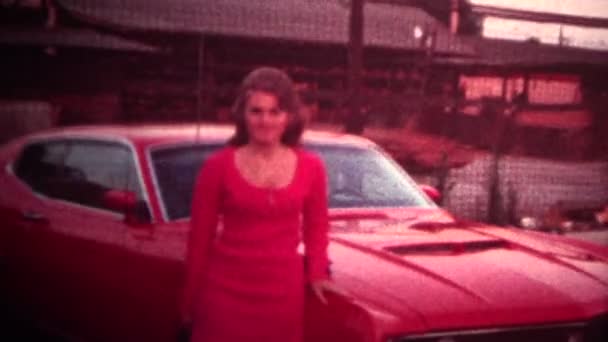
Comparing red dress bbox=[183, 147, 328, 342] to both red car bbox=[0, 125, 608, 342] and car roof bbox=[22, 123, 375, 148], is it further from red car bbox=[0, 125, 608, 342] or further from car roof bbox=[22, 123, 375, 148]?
car roof bbox=[22, 123, 375, 148]

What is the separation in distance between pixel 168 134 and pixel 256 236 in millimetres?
1160

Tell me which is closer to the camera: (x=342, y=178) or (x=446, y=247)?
(x=446, y=247)

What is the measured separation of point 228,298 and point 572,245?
1664 mm

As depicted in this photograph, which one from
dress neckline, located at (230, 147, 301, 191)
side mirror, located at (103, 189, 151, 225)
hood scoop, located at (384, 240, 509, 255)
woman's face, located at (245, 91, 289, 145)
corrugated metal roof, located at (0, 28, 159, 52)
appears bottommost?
hood scoop, located at (384, 240, 509, 255)

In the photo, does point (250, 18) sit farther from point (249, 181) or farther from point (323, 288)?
point (323, 288)

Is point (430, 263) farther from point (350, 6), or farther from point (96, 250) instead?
point (350, 6)

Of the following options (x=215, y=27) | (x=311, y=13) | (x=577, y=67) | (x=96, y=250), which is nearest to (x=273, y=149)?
(x=96, y=250)

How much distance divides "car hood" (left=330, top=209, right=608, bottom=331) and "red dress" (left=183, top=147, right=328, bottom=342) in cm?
18

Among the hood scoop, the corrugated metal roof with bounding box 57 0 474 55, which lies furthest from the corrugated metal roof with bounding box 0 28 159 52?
the hood scoop

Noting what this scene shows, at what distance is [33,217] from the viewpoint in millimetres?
4008

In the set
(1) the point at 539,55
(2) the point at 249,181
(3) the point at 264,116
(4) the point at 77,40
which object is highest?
(1) the point at 539,55

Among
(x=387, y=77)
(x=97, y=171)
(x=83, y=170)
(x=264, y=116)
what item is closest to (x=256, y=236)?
(x=264, y=116)

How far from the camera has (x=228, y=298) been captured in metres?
2.82

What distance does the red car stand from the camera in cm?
278
